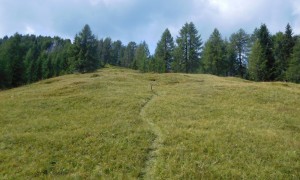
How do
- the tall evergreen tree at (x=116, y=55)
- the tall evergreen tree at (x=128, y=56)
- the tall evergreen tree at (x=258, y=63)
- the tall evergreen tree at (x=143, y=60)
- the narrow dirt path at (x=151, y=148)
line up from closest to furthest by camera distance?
the narrow dirt path at (x=151, y=148)
the tall evergreen tree at (x=258, y=63)
the tall evergreen tree at (x=143, y=60)
the tall evergreen tree at (x=128, y=56)
the tall evergreen tree at (x=116, y=55)

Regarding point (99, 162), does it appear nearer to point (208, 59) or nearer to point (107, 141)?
point (107, 141)

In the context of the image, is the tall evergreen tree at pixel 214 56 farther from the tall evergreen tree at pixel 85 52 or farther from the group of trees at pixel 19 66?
the group of trees at pixel 19 66

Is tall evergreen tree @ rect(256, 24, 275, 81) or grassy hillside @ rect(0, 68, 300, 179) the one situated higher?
tall evergreen tree @ rect(256, 24, 275, 81)

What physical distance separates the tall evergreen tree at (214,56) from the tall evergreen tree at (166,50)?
11350 mm

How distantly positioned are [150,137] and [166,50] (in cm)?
8184

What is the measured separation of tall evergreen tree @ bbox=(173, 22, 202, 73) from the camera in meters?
96.5

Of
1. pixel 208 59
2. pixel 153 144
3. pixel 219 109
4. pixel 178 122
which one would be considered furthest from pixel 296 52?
pixel 153 144

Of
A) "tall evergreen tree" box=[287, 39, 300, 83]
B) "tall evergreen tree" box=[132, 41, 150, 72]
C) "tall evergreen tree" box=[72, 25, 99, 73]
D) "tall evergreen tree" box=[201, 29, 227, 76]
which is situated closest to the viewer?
"tall evergreen tree" box=[287, 39, 300, 83]

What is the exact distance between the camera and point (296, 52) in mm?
79188

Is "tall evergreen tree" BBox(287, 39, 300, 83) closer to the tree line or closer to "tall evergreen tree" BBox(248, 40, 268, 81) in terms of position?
the tree line

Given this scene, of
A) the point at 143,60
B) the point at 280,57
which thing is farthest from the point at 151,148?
the point at 143,60

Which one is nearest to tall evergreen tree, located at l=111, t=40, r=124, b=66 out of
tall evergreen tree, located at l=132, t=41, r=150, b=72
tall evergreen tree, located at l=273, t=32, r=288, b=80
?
tall evergreen tree, located at l=132, t=41, r=150, b=72

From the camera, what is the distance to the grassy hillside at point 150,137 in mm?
18656

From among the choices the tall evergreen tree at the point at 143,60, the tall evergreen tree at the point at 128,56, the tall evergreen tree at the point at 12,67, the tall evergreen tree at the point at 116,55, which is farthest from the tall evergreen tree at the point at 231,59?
the tall evergreen tree at the point at 116,55
